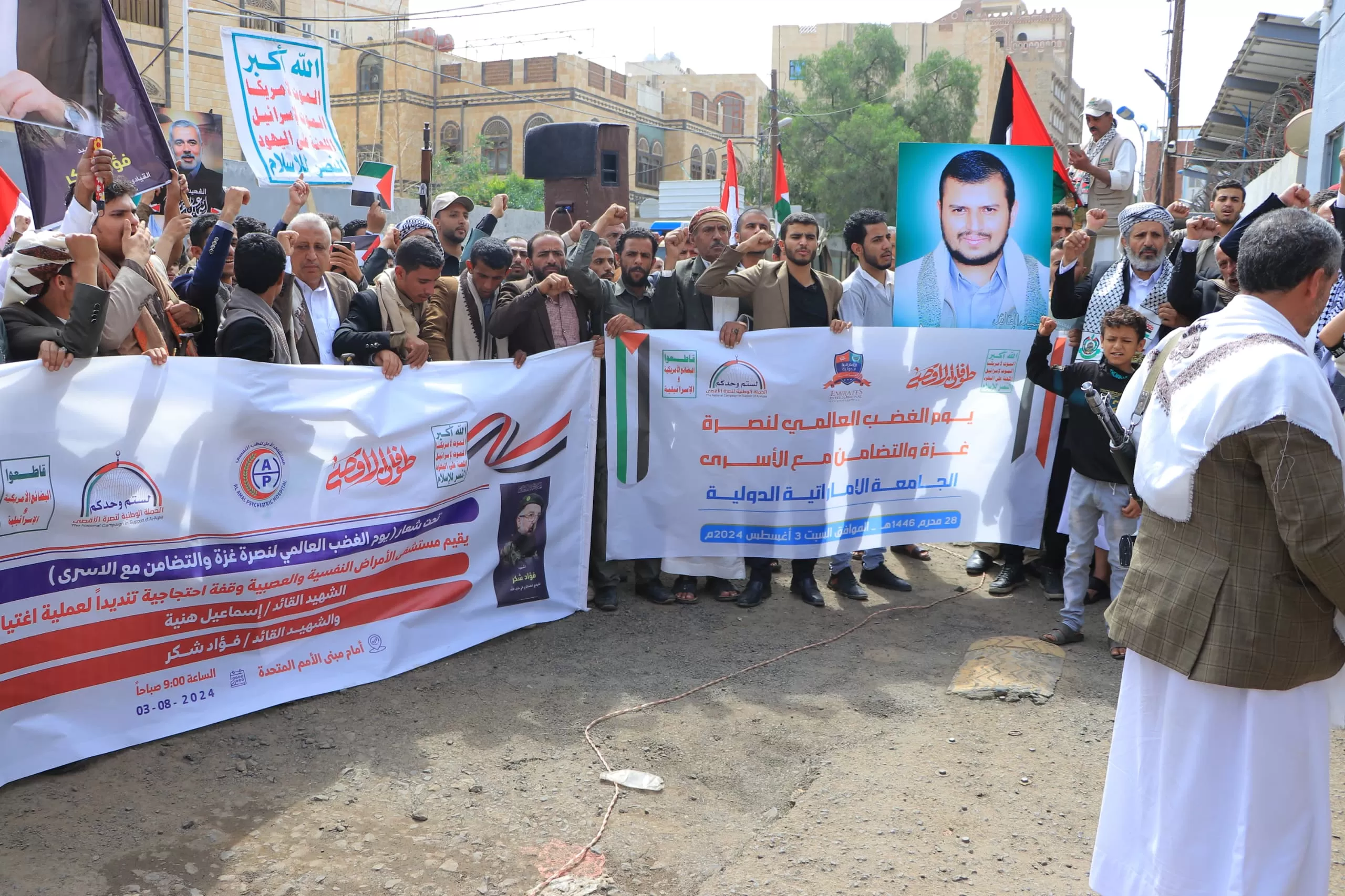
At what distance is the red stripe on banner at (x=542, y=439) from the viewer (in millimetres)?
5629

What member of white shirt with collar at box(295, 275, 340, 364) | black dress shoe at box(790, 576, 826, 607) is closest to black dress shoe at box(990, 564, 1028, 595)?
black dress shoe at box(790, 576, 826, 607)

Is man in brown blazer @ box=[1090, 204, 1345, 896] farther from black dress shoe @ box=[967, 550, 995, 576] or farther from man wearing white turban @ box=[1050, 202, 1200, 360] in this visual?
black dress shoe @ box=[967, 550, 995, 576]

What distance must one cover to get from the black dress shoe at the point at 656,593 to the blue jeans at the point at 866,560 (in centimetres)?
101

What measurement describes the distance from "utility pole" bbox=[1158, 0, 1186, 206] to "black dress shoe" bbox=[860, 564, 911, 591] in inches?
602

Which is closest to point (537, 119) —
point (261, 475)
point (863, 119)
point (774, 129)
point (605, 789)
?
point (863, 119)

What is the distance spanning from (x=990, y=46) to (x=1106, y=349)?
80655 mm

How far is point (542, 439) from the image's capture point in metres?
5.78

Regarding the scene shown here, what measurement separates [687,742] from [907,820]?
99 cm

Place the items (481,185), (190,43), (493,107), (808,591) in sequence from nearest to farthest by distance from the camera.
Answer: (808,591)
(190,43)
(481,185)
(493,107)

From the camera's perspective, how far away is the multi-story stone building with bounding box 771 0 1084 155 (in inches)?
3152

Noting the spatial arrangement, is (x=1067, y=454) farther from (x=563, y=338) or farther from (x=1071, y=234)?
(x=563, y=338)

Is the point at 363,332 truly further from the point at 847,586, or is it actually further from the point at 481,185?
the point at 481,185

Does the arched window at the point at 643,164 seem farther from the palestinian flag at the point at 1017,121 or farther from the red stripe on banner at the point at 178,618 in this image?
the red stripe on banner at the point at 178,618

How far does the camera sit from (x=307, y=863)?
11.2 feet
